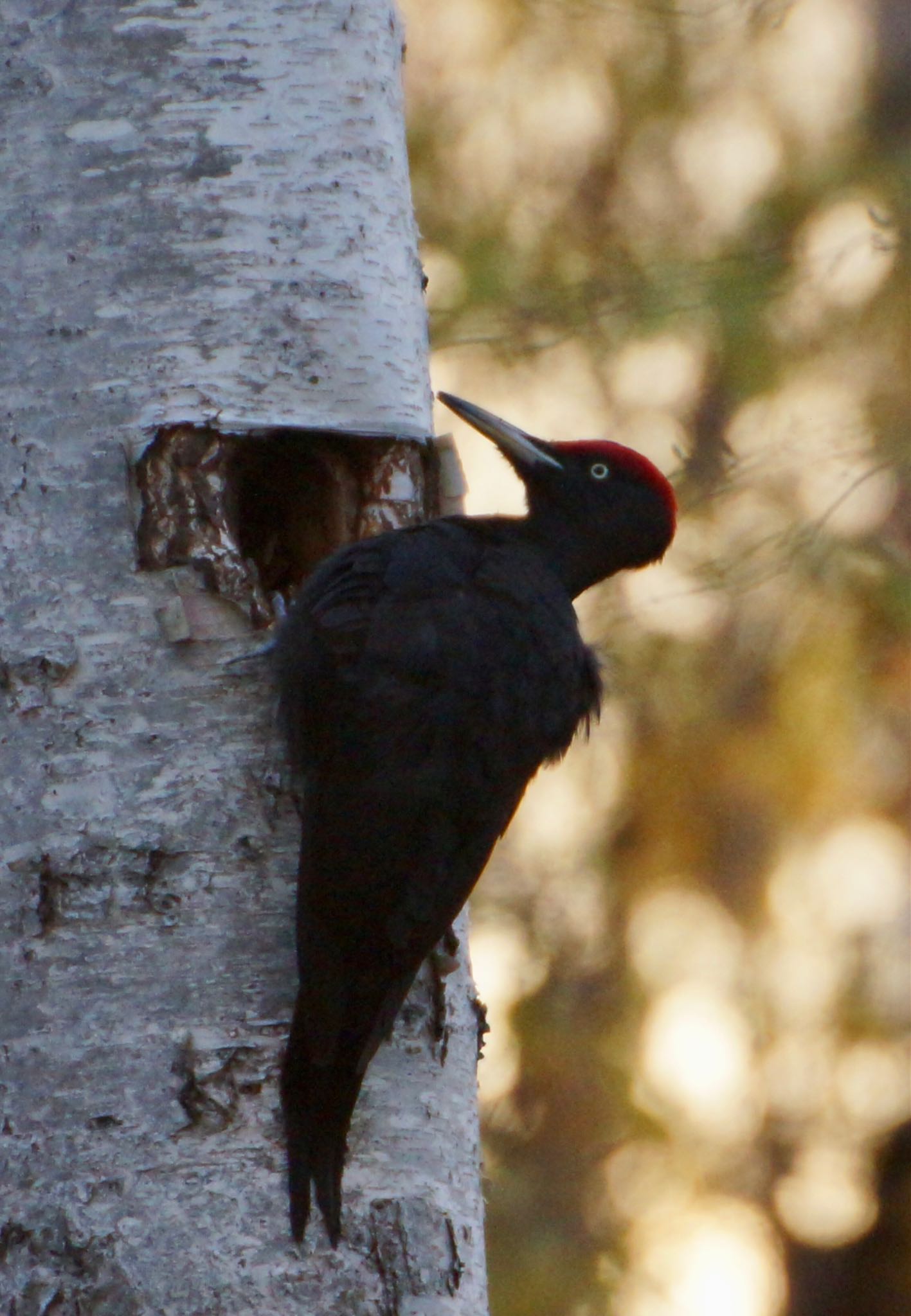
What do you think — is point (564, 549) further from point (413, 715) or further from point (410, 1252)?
point (410, 1252)

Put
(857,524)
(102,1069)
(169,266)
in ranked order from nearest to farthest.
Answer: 1. (102,1069)
2. (169,266)
3. (857,524)

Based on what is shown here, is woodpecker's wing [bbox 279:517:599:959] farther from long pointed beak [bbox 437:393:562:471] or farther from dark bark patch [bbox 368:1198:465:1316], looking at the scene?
long pointed beak [bbox 437:393:562:471]

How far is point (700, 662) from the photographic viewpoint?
18.5ft

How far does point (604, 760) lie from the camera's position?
604 centimetres

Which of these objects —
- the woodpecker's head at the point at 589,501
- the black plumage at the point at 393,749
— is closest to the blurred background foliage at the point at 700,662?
the woodpecker's head at the point at 589,501

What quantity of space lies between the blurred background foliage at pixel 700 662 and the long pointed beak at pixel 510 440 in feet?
3.82

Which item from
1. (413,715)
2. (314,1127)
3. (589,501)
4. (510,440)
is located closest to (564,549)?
(589,501)

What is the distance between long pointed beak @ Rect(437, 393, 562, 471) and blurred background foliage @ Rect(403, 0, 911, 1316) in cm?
117

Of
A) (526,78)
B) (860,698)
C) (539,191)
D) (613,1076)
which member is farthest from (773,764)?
(526,78)

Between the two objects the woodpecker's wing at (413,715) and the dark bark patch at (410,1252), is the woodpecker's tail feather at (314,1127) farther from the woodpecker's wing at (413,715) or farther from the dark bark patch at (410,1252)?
the woodpecker's wing at (413,715)

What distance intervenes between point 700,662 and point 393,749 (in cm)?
295

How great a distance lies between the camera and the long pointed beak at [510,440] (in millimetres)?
3729

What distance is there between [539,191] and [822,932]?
2696 mm

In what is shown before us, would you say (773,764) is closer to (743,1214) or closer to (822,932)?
(822,932)
